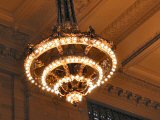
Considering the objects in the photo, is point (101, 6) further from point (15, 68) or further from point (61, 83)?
point (61, 83)

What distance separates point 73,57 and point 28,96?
2977 millimetres

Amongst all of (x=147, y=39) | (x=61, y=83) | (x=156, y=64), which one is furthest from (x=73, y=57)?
(x=156, y=64)

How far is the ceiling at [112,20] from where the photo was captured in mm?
8477

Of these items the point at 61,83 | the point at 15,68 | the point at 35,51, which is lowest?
the point at 61,83

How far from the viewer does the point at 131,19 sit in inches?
360

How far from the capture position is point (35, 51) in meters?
6.02

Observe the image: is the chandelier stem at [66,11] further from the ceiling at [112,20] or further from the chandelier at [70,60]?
the ceiling at [112,20]

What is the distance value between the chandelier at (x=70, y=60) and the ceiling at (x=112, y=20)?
2291mm

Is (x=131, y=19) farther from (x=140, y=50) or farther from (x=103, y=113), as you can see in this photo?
(x=103, y=113)

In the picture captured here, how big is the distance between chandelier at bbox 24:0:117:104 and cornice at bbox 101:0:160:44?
2.89 metres

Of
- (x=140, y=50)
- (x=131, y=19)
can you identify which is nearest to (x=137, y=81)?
(x=140, y=50)

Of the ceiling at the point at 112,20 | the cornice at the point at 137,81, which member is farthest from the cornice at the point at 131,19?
the cornice at the point at 137,81

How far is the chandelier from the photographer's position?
5.93 metres

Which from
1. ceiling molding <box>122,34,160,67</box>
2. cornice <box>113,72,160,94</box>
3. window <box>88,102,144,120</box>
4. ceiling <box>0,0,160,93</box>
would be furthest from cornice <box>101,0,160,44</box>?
window <box>88,102,144,120</box>
